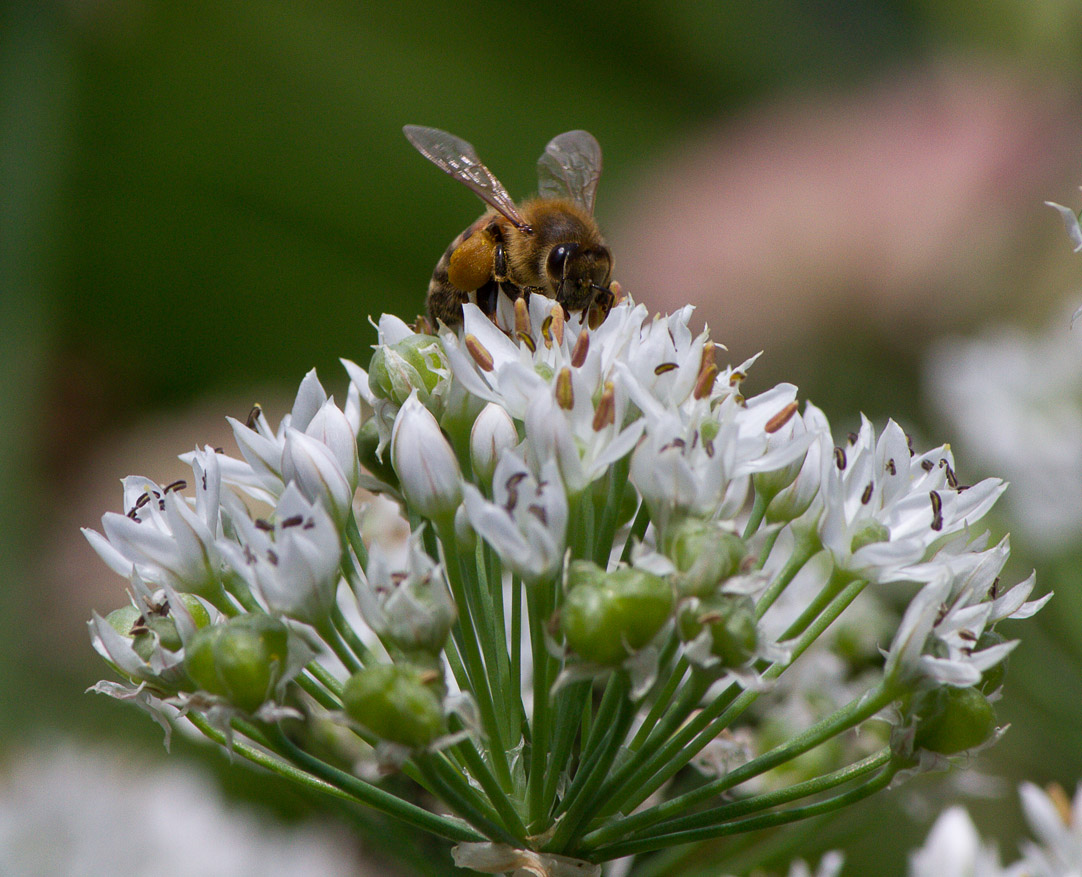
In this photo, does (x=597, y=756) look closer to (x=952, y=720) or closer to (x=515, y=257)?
(x=952, y=720)

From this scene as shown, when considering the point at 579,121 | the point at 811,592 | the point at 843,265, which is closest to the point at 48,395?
the point at 843,265

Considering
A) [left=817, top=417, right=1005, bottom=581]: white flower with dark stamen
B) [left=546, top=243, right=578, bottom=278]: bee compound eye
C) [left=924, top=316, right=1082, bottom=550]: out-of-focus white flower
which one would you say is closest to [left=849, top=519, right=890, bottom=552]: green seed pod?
[left=817, top=417, right=1005, bottom=581]: white flower with dark stamen

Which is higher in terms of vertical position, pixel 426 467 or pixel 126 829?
pixel 426 467

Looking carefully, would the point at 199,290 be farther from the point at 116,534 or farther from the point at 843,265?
the point at 116,534

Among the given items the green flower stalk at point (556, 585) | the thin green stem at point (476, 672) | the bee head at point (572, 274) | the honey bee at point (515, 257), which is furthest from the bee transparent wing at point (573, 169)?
the thin green stem at point (476, 672)

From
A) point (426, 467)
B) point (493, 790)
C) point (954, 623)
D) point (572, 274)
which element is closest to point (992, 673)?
point (954, 623)

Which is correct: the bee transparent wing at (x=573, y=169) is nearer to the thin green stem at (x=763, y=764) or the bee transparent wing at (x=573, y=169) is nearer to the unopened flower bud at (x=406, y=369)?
the unopened flower bud at (x=406, y=369)

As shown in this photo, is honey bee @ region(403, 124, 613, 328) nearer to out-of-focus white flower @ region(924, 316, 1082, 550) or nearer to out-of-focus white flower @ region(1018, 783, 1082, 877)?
out-of-focus white flower @ region(1018, 783, 1082, 877)
